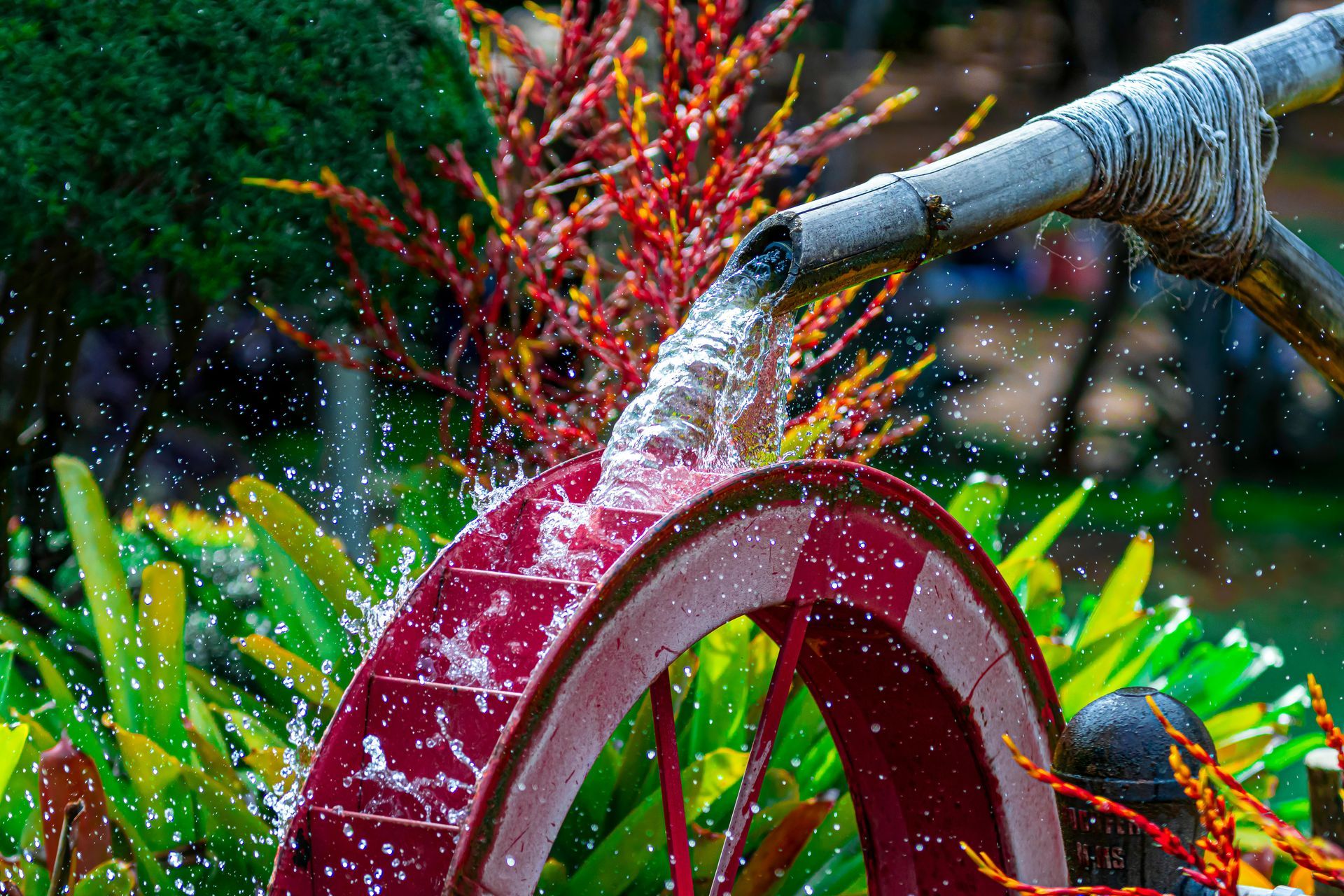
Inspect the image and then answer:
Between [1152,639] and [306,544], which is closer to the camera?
[306,544]

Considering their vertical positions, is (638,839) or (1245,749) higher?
(1245,749)

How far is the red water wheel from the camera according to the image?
1674 mm

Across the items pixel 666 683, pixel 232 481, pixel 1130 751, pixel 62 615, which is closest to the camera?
pixel 666 683

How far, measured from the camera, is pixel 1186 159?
7.16ft

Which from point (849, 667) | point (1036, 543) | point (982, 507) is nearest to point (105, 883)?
point (849, 667)

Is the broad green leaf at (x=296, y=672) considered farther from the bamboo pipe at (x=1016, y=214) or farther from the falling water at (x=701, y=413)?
the bamboo pipe at (x=1016, y=214)

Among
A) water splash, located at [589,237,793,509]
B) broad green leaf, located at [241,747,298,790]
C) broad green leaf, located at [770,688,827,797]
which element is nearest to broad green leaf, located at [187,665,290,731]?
broad green leaf, located at [241,747,298,790]

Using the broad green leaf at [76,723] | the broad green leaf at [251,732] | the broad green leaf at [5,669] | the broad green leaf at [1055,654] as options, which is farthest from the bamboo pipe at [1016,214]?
the broad green leaf at [5,669]

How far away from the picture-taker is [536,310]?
423cm

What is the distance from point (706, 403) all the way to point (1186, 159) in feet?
3.00

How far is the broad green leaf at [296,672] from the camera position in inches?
113

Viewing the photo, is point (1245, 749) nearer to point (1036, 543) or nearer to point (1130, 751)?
point (1036, 543)

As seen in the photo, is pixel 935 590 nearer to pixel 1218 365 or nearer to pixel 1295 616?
pixel 1295 616

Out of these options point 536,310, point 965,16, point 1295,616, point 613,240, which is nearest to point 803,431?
point 536,310
